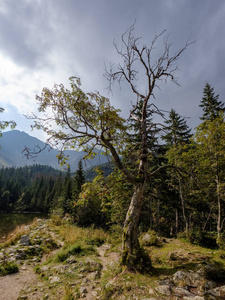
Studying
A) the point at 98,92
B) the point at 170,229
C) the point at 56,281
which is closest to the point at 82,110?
the point at 98,92

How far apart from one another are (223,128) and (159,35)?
22.0 ft

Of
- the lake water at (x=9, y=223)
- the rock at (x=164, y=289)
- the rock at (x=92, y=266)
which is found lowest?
the lake water at (x=9, y=223)

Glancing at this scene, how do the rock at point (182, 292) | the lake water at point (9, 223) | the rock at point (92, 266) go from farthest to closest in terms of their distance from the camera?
the lake water at point (9, 223)
the rock at point (92, 266)
the rock at point (182, 292)

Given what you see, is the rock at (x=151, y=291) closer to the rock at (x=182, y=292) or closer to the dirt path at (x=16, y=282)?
the rock at (x=182, y=292)

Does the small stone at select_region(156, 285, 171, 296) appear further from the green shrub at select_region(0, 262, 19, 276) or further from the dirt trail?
the green shrub at select_region(0, 262, 19, 276)

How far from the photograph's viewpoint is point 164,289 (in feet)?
11.9

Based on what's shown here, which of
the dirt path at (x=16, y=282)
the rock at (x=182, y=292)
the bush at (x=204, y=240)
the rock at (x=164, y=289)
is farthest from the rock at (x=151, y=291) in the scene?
the bush at (x=204, y=240)

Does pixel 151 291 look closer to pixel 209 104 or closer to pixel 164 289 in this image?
pixel 164 289

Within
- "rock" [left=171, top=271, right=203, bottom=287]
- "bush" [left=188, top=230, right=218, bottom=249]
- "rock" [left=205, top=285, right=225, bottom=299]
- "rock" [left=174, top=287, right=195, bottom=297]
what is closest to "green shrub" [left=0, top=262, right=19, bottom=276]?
"rock" [left=171, top=271, right=203, bottom=287]

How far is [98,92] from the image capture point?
18.8ft

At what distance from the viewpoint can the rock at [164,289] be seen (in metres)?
3.51

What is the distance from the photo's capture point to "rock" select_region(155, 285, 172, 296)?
3.51 m

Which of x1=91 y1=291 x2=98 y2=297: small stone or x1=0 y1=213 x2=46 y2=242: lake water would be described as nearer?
x1=91 y1=291 x2=98 y2=297: small stone

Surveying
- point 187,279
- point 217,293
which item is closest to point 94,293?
point 187,279
